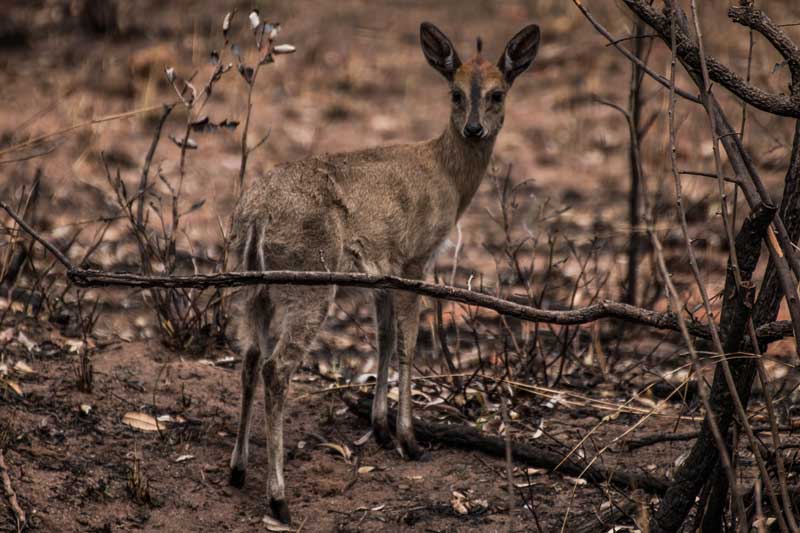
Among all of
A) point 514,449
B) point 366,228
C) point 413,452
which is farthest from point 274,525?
point 366,228

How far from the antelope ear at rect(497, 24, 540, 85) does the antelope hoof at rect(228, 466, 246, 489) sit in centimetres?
290

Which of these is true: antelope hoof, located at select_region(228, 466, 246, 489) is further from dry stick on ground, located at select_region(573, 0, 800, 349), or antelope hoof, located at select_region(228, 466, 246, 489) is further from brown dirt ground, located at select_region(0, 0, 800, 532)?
dry stick on ground, located at select_region(573, 0, 800, 349)

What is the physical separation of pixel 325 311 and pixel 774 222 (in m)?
2.50

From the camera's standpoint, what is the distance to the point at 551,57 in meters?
14.4

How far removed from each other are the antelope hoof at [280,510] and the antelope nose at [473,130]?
94.5 inches

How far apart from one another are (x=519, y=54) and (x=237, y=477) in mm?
3112

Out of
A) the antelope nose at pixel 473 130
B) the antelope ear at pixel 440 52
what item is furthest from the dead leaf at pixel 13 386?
the antelope ear at pixel 440 52

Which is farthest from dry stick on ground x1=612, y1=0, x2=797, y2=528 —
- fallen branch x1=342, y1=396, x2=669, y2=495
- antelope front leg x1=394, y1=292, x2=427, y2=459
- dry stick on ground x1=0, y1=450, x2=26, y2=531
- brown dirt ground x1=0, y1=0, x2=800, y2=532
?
dry stick on ground x1=0, y1=450, x2=26, y2=531

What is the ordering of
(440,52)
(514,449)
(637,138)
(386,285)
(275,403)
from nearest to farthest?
(386,285), (275,403), (514,449), (440,52), (637,138)

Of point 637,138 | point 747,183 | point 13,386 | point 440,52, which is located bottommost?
point 13,386

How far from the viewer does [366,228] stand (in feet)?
→ 19.6

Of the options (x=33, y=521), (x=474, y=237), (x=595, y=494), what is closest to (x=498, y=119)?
(x=595, y=494)

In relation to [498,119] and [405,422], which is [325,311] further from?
[498,119]

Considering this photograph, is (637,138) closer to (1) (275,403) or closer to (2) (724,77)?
(1) (275,403)
